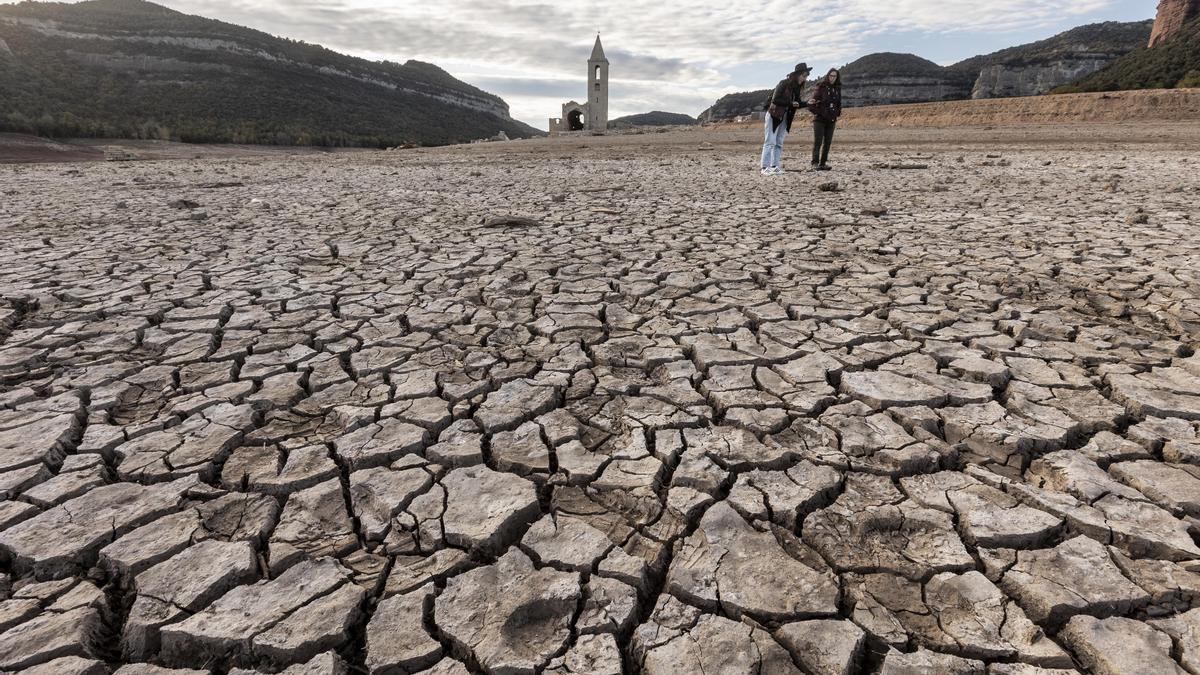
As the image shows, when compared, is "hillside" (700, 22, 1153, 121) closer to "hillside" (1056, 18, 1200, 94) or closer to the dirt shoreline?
"hillside" (1056, 18, 1200, 94)

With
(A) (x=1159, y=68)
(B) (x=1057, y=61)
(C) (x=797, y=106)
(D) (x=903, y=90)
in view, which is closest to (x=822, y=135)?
(C) (x=797, y=106)

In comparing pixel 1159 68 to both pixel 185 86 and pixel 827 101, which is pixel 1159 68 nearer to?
pixel 827 101

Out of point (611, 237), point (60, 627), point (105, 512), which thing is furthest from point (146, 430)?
point (611, 237)

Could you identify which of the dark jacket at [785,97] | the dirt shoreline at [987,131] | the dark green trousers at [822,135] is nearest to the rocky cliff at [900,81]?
the dirt shoreline at [987,131]

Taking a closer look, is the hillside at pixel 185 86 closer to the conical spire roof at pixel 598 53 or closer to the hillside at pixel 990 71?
the conical spire roof at pixel 598 53

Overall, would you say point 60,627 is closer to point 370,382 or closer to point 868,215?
point 370,382

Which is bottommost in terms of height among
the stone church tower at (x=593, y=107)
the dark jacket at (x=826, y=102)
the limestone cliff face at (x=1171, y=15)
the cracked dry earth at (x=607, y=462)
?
the cracked dry earth at (x=607, y=462)
